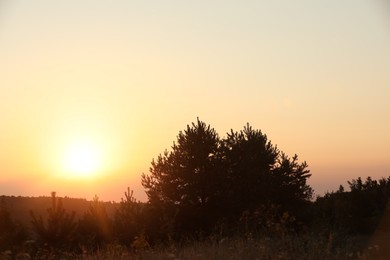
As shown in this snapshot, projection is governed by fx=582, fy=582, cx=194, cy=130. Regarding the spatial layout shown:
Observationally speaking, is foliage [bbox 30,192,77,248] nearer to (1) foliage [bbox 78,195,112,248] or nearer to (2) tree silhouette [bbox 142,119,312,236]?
(1) foliage [bbox 78,195,112,248]

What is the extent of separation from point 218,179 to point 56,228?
51.6 ft

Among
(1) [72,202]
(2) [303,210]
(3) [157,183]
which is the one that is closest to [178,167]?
(3) [157,183]

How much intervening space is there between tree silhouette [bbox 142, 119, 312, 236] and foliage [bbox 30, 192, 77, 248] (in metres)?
11.8

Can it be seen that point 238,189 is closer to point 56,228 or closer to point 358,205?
point 358,205

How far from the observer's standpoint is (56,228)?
17.6m

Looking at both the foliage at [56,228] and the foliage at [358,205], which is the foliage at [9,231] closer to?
the foliage at [56,228]

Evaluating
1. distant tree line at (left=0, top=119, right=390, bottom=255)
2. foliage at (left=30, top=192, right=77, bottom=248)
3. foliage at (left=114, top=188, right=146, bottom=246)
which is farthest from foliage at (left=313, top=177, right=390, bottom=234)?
foliage at (left=30, top=192, right=77, bottom=248)

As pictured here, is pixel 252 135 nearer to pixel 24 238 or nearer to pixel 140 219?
pixel 140 219

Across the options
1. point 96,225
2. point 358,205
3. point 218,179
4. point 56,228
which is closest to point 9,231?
point 96,225

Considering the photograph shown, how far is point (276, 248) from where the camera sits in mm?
12133

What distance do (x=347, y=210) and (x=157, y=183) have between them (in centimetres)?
1037

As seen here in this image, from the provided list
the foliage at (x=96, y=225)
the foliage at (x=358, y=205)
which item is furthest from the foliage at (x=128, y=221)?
the foliage at (x=358, y=205)

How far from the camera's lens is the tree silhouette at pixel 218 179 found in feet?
102

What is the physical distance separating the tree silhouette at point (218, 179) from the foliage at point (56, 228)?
38.7ft
